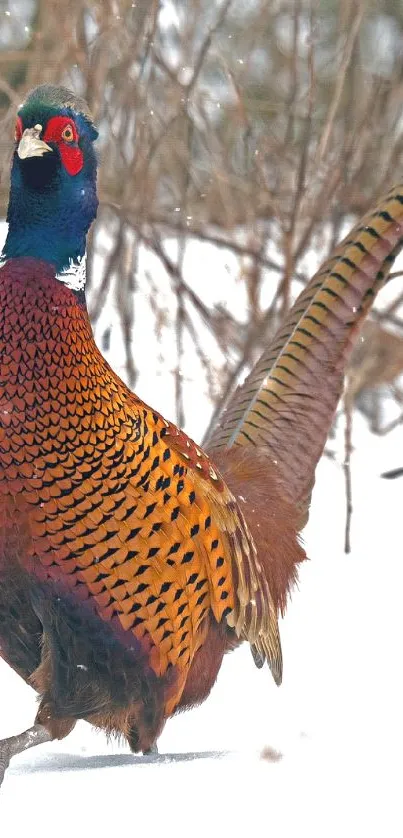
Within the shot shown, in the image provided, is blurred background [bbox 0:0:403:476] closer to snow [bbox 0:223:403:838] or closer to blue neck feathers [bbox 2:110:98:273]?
snow [bbox 0:223:403:838]

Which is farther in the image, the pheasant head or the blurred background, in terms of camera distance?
the blurred background

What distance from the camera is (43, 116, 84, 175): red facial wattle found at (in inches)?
99.4

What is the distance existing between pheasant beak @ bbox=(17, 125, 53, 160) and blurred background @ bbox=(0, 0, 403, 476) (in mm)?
2100

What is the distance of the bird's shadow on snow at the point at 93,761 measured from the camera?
8.92 feet

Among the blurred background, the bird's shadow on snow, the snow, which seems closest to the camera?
the snow

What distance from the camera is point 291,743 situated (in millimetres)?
3094

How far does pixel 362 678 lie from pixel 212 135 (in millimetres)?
2639

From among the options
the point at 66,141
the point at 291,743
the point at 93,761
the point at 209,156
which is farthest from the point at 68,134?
the point at 209,156

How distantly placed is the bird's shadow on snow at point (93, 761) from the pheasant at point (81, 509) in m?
0.07

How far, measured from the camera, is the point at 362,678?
384cm

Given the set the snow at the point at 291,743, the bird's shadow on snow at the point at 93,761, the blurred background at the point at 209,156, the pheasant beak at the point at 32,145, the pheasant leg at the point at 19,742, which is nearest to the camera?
the snow at the point at 291,743

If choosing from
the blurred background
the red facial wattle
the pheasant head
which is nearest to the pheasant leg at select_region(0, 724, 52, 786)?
the pheasant head

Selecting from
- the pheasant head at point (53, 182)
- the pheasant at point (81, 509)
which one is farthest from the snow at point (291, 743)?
the pheasant head at point (53, 182)

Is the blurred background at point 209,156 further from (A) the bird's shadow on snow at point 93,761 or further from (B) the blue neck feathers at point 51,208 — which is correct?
(A) the bird's shadow on snow at point 93,761
